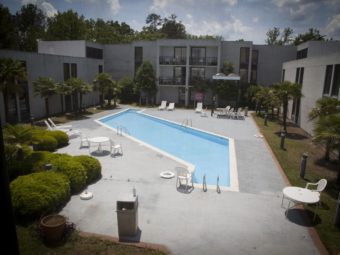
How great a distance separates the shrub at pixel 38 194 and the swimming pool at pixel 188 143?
628cm

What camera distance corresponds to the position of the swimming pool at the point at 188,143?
45.4ft

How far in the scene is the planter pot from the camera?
696cm

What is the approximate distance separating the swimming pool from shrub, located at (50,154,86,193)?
17.5 ft

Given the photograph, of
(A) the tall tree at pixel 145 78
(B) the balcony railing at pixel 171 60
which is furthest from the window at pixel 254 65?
(A) the tall tree at pixel 145 78

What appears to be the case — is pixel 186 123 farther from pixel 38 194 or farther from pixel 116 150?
pixel 38 194

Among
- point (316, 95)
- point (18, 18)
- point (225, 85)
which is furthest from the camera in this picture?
point (18, 18)

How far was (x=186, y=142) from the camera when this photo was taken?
64.2 feet

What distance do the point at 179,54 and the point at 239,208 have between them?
29919 mm

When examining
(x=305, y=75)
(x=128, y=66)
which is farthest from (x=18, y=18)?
(x=305, y=75)

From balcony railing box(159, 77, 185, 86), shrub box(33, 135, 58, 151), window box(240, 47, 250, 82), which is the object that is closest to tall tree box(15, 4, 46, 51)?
balcony railing box(159, 77, 185, 86)

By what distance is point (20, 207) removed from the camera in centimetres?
771

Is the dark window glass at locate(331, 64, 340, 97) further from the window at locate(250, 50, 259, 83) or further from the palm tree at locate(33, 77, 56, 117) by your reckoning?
the palm tree at locate(33, 77, 56, 117)

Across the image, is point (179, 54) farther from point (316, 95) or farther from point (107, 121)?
point (316, 95)

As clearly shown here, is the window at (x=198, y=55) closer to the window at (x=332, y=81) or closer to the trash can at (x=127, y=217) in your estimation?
the window at (x=332, y=81)
